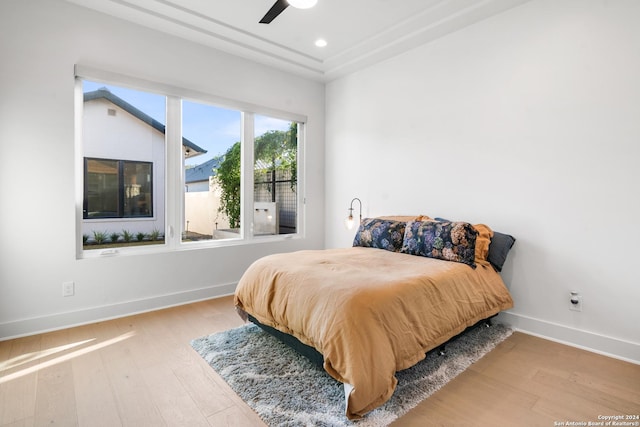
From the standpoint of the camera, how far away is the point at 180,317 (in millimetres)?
3115

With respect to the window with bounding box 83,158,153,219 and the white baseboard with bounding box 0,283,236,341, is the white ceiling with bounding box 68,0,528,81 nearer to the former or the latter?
the window with bounding box 83,158,153,219

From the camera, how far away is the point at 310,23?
3232 millimetres

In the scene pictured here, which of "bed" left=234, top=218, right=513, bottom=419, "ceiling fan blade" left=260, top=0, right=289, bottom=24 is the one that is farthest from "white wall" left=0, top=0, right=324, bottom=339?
"ceiling fan blade" left=260, top=0, right=289, bottom=24

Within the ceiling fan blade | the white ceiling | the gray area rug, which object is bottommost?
the gray area rug

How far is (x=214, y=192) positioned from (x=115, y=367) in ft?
6.95

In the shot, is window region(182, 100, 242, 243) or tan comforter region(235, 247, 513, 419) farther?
window region(182, 100, 242, 243)

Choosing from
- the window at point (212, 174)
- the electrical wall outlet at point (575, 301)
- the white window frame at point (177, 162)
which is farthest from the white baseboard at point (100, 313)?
the electrical wall outlet at point (575, 301)

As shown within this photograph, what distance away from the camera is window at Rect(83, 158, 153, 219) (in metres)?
3.03

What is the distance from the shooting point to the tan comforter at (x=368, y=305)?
5.41 feet

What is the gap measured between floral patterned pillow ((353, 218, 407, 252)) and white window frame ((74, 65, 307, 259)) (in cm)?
134

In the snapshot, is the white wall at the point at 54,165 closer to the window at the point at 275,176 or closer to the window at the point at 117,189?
the window at the point at 117,189

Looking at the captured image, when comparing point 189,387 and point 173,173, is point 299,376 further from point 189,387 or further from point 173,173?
point 173,173

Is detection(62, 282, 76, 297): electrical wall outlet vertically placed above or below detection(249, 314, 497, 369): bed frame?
above

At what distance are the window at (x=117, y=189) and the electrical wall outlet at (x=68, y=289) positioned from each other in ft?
2.00
